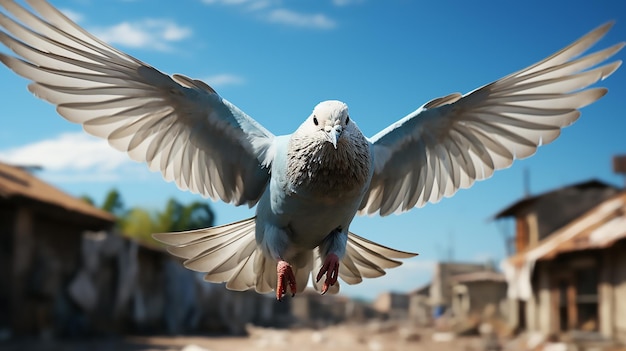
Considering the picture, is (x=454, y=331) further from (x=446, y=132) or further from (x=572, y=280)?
(x=446, y=132)

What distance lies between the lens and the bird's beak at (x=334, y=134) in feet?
7.36

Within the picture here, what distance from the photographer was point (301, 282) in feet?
10.5

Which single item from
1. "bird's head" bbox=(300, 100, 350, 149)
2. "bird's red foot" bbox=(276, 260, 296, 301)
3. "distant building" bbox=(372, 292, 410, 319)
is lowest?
"distant building" bbox=(372, 292, 410, 319)

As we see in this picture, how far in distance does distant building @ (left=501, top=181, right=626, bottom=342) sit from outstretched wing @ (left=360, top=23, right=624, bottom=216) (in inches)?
428

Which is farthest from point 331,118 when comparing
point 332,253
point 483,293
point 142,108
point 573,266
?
point 483,293

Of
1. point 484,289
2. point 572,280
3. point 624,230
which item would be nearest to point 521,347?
point 572,280

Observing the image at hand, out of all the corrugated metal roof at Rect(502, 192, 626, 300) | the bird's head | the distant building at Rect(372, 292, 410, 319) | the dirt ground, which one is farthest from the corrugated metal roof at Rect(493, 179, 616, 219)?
the distant building at Rect(372, 292, 410, 319)

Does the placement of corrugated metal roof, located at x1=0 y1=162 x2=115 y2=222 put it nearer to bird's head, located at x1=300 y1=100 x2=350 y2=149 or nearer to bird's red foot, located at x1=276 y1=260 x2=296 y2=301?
bird's red foot, located at x1=276 y1=260 x2=296 y2=301

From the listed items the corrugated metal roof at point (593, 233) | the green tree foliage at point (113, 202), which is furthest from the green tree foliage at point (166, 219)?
the corrugated metal roof at point (593, 233)

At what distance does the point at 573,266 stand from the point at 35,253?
38.1 ft

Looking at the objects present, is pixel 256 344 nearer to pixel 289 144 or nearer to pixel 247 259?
pixel 247 259

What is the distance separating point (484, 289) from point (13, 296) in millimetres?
18183

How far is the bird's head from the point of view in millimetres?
2291

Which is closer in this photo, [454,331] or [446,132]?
[446,132]
